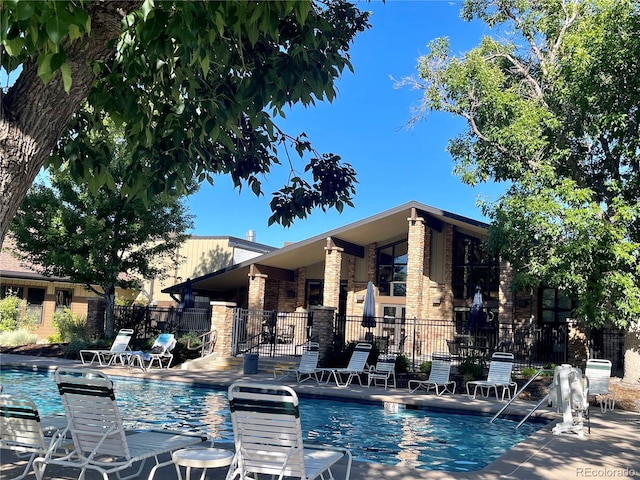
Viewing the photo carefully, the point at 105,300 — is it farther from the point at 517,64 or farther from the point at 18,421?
the point at 18,421

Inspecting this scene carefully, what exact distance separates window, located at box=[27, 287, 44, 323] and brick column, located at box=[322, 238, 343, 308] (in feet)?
43.4

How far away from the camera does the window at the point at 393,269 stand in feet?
84.7

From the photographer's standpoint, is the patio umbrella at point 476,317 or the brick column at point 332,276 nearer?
the patio umbrella at point 476,317

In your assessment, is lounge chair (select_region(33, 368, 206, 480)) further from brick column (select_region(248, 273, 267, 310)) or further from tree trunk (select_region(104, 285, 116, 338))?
brick column (select_region(248, 273, 267, 310))

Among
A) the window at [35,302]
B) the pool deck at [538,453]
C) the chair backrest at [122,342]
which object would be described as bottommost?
the pool deck at [538,453]

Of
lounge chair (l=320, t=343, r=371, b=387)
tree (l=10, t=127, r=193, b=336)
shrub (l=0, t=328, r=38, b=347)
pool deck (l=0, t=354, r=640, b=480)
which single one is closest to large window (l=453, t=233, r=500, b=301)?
lounge chair (l=320, t=343, r=371, b=387)

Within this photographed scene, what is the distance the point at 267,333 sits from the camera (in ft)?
74.0

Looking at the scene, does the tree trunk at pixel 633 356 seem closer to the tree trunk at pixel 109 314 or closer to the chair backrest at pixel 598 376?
the chair backrest at pixel 598 376

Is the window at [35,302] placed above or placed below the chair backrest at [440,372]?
above

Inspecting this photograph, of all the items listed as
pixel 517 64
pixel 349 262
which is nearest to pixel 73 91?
pixel 517 64

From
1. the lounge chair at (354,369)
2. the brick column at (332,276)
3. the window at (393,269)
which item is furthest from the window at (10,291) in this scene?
the lounge chair at (354,369)

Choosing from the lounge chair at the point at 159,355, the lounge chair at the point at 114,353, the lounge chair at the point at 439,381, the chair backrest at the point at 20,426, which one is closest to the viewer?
the chair backrest at the point at 20,426

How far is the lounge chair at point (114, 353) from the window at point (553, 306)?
14.8 m

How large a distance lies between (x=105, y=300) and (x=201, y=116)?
57.9ft
